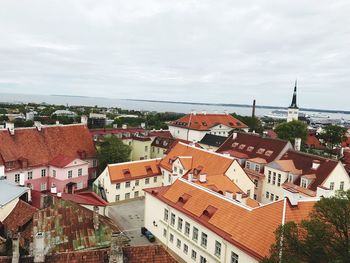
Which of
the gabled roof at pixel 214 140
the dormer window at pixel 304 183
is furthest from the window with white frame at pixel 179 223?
the gabled roof at pixel 214 140

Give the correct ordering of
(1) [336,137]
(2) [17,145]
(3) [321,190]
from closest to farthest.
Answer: (3) [321,190], (2) [17,145], (1) [336,137]

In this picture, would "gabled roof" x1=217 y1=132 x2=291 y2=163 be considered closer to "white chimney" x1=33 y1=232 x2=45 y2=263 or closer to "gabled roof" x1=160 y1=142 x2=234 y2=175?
"gabled roof" x1=160 y1=142 x2=234 y2=175

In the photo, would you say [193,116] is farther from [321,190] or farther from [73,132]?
[321,190]

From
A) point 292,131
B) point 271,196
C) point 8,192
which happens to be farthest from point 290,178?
point 292,131

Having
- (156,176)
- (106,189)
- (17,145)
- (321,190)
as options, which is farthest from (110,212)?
(321,190)

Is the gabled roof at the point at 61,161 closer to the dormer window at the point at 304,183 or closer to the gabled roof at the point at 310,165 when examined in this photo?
the gabled roof at the point at 310,165

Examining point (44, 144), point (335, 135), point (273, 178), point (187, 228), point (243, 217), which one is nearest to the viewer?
point (243, 217)

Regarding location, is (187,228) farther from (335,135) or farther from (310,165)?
(335,135)
